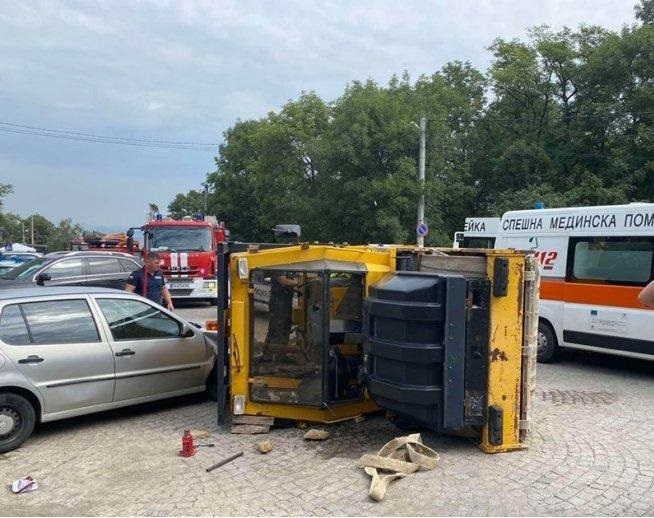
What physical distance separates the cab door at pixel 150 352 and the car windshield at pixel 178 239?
9639 mm

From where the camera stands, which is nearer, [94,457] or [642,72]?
[94,457]

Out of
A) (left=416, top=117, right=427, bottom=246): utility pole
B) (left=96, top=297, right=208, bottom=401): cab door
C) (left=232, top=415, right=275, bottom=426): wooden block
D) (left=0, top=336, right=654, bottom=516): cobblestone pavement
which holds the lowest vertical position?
(left=0, top=336, right=654, bottom=516): cobblestone pavement

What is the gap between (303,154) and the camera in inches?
1297

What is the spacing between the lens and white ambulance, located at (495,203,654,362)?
7.83 metres

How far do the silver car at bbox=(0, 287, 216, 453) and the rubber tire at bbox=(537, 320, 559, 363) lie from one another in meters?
5.26

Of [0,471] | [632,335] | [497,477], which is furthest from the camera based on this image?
[632,335]

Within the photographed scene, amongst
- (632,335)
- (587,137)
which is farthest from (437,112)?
(632,335)

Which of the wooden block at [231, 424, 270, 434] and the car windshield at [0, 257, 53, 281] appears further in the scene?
the car windshield at [0, 257, 53, 281]

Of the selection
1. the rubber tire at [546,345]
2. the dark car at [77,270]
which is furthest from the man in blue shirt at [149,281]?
the rubber tire at [546,345]

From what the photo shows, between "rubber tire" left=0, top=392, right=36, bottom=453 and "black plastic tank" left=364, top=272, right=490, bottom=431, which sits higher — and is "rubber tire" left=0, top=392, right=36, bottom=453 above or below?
below

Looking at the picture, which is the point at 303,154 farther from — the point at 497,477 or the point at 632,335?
the point at 497,477

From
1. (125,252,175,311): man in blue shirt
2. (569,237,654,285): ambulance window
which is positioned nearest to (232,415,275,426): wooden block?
(125,252,175,311): man in blue shirt

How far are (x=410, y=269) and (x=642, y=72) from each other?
865 inches

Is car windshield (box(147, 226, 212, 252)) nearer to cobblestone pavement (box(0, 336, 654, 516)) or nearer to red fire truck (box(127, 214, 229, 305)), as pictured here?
red fire truck (box(127, 214, 229, 305))
